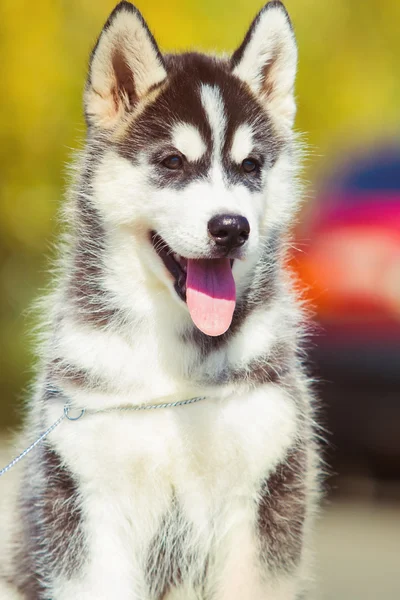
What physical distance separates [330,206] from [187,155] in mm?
2653

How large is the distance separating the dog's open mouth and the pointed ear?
767 mm

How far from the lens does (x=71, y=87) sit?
835 cm

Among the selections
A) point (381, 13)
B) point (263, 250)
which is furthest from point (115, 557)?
point (381, 13)

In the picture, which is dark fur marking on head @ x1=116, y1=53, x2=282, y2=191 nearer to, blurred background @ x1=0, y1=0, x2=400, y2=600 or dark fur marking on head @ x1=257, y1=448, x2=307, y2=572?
dark fur marking on head @ x1=257, y1=448, x2=307, y2=572

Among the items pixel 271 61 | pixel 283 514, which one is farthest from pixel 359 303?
pixel 283 514

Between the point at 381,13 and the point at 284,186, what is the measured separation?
5708 mm

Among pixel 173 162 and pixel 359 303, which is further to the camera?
pixel 359 303

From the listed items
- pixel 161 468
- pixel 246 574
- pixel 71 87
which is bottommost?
pixel 246 574

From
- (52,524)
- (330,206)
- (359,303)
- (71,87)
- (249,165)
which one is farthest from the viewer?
(71,87)

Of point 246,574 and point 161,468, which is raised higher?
point 161,468

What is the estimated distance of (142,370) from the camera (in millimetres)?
3793

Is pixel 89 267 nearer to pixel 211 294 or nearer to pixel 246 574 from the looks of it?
pixel 211 294

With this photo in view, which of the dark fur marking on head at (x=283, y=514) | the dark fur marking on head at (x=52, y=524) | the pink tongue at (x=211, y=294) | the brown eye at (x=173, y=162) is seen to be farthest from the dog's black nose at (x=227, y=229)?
the dark fur marking on head at (x=52, y=524)

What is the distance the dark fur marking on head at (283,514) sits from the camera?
3748 millimetres
